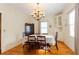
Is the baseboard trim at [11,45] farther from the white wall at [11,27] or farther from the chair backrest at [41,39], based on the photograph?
the chair backrest at [41,39]

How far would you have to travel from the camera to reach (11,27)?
308cm

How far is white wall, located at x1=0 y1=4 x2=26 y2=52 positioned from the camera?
120 inches

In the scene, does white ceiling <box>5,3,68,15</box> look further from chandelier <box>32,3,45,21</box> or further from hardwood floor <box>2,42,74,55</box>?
hardwood floor <box>2,42,74,55</box>

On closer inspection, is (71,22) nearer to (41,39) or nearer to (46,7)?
(46,7)

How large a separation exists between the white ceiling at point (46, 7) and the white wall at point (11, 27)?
0.19 metres

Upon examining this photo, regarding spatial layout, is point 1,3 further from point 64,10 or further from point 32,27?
point 64,10

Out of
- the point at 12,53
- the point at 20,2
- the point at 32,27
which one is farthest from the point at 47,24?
the point at 12,53

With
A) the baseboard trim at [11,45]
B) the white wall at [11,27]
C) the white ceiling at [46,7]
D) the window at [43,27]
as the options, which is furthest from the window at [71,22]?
the baseboard trim at [11,45]

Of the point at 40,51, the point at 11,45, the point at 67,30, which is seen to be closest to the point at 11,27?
the point at 11,45

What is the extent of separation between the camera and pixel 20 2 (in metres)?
2.67

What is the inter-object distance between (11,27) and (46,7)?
0.98 m

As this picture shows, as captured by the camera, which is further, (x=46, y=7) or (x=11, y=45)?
(x=11, y=45)

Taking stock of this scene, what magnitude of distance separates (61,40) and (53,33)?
28 centimetres

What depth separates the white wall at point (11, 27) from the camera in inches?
120
